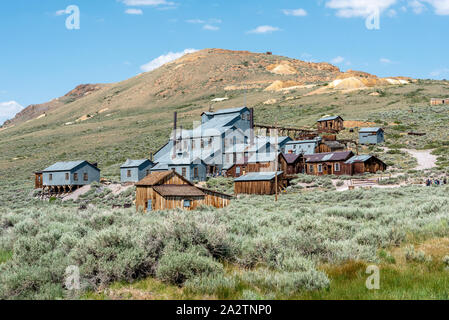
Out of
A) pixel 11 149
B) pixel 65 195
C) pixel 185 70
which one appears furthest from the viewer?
pixel 185 70

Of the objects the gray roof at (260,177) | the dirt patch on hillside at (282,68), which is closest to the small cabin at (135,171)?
the gray roof at (260,177)

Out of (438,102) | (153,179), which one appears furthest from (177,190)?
(438,102)

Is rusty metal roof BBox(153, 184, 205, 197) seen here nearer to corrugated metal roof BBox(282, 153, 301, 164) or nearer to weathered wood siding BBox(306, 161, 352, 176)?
corrugated metal roof BBox(282, 153, 301, 164)

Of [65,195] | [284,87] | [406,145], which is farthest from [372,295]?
[284,87]

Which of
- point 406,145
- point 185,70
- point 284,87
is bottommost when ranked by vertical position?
point 406,145

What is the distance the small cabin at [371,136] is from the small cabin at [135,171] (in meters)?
37.2

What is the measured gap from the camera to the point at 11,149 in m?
103

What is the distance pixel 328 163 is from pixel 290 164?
5.27 metres

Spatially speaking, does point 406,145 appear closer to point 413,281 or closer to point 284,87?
point 413,281

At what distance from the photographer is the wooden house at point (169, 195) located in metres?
28.6

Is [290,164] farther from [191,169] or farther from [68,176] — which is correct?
[68,176]

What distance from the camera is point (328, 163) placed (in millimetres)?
55250

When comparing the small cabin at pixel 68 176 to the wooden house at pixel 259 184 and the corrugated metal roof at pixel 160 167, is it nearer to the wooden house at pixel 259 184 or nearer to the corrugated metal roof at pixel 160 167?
the corrugated metal roof at pixel 160 167

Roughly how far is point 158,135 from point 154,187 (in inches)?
2646
